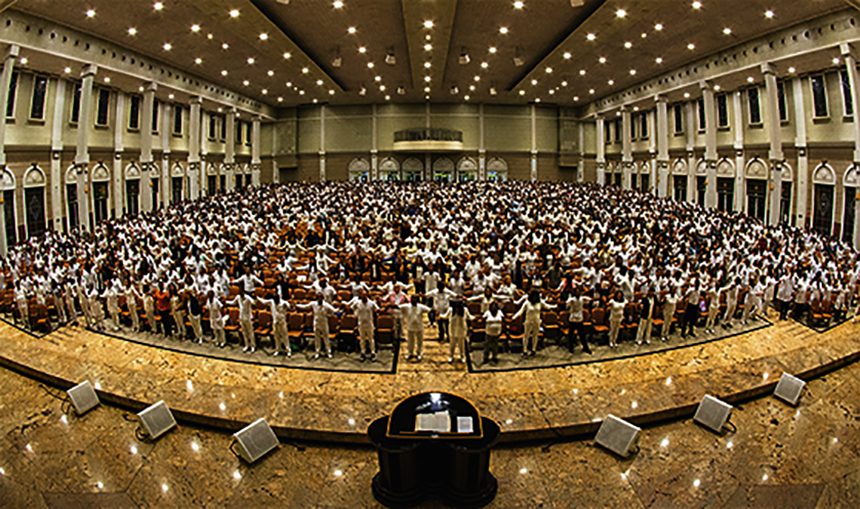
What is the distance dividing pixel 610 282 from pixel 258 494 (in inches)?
347

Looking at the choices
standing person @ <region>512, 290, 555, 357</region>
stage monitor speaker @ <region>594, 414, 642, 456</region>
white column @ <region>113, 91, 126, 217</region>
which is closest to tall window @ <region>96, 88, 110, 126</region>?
white column @ <region>113, 91, 126, 217</region>

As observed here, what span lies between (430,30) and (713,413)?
17007 millimetres

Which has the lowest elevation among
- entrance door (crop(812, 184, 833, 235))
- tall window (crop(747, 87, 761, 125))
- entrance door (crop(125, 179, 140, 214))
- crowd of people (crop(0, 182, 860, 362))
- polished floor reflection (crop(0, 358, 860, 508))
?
polished floor reflection (crop(0, 358, 860, 508))

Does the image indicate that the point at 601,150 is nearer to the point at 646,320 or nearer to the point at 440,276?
the point at 440,276

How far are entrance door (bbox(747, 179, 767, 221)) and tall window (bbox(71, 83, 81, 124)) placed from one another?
110ft

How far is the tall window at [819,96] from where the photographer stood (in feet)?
63.9

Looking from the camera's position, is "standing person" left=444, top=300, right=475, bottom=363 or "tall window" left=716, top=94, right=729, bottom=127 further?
"tall window" left=716, top=94, right=729, bottom=127

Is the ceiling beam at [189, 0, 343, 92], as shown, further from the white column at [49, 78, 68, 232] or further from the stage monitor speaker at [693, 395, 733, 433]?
the stage monitor speaker at [693, 395, 733, 433]

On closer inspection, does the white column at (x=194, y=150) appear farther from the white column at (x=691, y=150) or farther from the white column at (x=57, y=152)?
the white column at (x=691, y=150)

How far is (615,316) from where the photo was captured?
9094 mm

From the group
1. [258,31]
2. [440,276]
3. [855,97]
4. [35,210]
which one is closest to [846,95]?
[855,97]

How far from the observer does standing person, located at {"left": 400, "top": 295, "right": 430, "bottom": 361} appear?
27.2 ft

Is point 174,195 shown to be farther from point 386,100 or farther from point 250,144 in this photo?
point 386,100

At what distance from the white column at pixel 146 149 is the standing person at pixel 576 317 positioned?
23.9 metres
